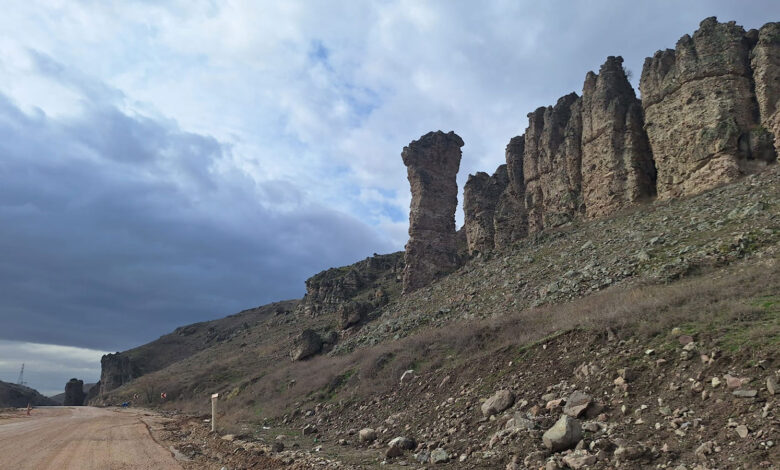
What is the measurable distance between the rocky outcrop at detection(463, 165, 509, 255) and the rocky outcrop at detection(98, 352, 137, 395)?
72005 millimetres

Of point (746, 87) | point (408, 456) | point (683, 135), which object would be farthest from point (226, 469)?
point (746, 87)

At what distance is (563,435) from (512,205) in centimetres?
4953

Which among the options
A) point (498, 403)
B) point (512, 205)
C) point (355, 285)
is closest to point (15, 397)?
point (355, 285)

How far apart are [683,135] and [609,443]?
3513cm

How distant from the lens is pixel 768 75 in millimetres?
30062

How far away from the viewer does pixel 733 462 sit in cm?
536

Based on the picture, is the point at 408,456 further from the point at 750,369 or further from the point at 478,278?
the point at 478,278

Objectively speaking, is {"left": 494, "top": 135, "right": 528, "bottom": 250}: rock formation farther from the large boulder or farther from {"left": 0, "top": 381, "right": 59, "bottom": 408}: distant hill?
{"left": 0, "top": 381, "right": 59, "bottom": 408}: distant hill

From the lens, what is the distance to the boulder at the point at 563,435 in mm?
7230

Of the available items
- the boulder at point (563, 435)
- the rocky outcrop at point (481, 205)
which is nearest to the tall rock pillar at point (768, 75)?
the rocky outcrop at point (481, 205)

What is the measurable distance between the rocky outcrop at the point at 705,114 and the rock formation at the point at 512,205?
18.0 metres

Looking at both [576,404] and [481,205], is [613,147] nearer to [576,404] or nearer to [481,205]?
[481,205]

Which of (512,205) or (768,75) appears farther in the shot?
(512,205)

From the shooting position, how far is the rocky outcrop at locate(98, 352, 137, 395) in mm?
Answer: 83000
